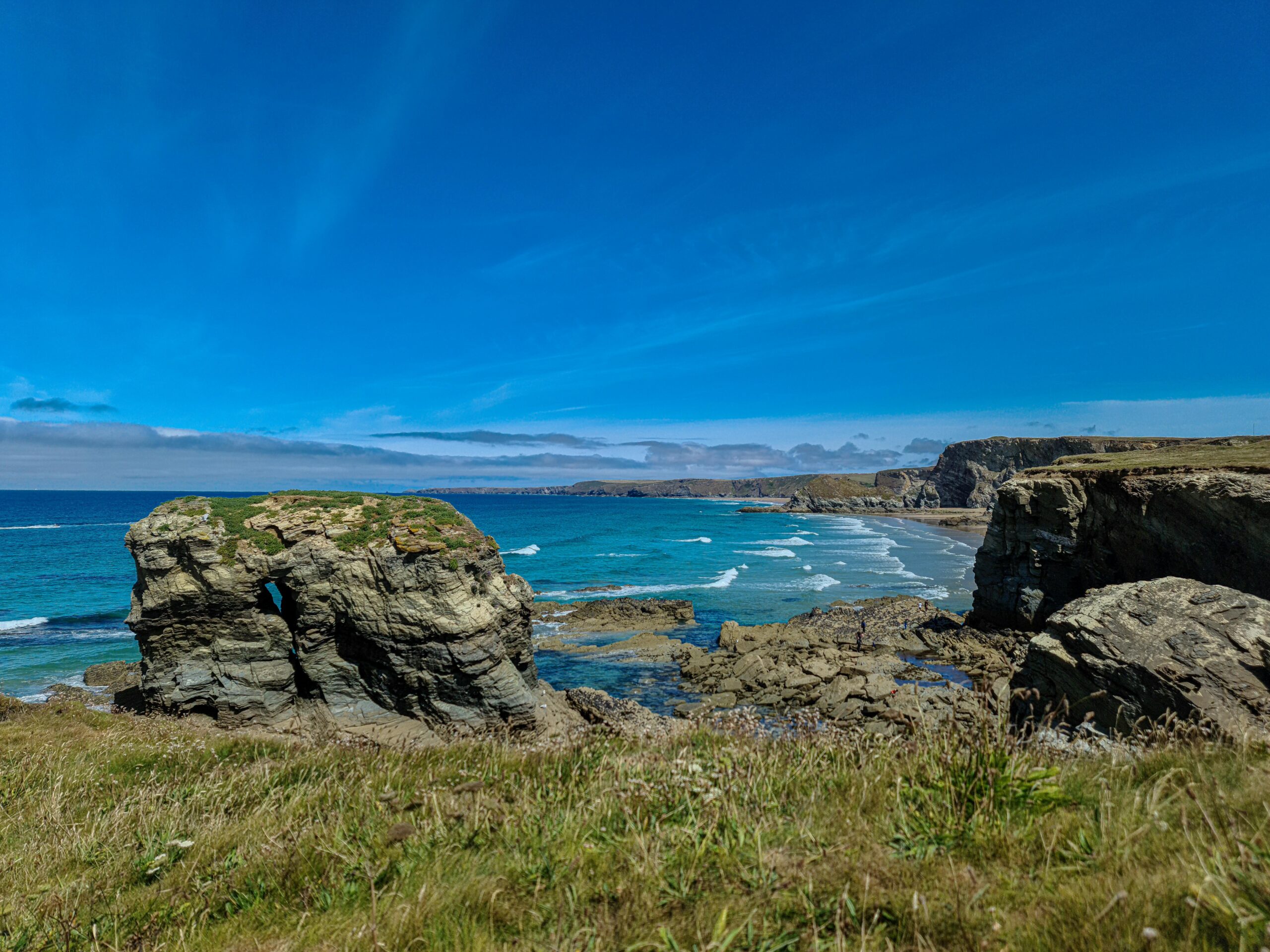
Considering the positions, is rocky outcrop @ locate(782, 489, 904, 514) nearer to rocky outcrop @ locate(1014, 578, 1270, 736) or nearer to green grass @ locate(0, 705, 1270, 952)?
rocky outcrop @ locate(1014, 578, 1270, 736)

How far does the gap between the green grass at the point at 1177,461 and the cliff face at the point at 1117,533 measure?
13cm

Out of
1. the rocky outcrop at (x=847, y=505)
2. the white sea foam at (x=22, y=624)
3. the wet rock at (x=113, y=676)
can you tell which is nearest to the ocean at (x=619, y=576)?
the white sea foam at (x=22, y=624)

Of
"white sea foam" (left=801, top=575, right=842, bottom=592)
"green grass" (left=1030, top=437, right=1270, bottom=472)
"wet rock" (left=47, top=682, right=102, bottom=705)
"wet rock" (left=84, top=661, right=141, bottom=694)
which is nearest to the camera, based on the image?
"wet rock" (left=47, top=682, right=102, bottom=705)

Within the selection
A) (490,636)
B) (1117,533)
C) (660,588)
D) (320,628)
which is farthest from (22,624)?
(1117,533)

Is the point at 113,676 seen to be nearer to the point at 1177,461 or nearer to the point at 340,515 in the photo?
the point at 340,515

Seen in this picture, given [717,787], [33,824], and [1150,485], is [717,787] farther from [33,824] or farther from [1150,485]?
[1150,485]

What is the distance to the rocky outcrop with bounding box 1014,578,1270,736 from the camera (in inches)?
372

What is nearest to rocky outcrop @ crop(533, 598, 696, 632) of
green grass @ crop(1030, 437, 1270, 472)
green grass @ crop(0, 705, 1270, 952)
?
green grass @ crop(1030, 437, 1270, 472)

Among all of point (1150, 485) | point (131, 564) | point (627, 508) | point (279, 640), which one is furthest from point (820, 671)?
point (627, 508)

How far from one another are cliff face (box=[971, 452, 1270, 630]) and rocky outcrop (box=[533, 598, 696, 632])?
1648cm

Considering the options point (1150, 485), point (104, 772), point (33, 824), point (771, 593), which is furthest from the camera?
point (771, 593)

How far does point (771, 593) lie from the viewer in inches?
1702

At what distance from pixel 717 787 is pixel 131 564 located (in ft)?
226

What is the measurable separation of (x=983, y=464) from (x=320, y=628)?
16161 centimetres
